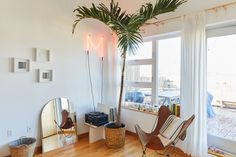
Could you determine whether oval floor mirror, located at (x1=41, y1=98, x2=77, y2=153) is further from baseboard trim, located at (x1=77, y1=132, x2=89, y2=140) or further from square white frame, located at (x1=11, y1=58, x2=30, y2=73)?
square white frame, located at (x1=11, y1=58, x2=30, y2=73)

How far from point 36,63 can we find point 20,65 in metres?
0.26

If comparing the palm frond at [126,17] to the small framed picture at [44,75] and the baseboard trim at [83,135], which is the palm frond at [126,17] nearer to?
the small framed picture at [44,75]

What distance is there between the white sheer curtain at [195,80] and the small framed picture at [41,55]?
2231 millimetres

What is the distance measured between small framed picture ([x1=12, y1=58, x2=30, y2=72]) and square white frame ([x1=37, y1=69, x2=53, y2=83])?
20 centimetres

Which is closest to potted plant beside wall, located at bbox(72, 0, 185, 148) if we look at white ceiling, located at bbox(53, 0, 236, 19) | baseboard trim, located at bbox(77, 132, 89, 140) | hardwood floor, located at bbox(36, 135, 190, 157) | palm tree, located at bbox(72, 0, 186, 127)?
palm tree, located at bbox(72, 0, 186, 127)

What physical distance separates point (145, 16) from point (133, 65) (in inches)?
51.3

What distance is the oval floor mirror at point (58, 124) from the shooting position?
3059 mm

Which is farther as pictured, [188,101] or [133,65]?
[133,65]

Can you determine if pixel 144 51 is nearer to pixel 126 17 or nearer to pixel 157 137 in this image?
pixel 126 17

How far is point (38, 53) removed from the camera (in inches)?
115

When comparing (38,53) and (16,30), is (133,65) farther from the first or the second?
(16,30)

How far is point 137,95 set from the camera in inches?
151

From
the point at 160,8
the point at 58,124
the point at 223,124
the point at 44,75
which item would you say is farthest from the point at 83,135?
the point at 160,8

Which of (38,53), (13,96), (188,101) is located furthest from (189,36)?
(13,96)
